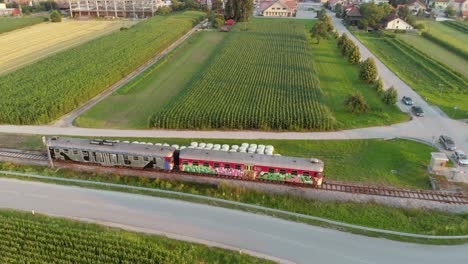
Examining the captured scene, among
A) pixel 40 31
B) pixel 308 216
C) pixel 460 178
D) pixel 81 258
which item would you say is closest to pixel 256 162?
pixel 308 216

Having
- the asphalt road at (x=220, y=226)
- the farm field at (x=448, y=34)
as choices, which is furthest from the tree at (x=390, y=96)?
the farm field at (x=448, y=34)

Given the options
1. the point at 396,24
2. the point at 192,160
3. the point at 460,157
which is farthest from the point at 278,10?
the point at 192,160

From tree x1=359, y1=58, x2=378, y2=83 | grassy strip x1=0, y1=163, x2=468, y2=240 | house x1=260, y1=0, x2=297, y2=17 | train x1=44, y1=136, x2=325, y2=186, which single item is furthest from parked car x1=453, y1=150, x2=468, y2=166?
house x1=260, y1=0, x2=297, y2=17

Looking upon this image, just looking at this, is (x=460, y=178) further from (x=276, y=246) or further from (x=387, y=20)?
(x=387, y=20)

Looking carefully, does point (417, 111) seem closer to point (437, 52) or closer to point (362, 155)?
point (362, 155)

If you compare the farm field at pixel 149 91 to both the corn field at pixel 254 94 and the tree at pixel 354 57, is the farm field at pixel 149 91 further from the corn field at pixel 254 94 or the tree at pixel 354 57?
the tree at pixel 354 57
